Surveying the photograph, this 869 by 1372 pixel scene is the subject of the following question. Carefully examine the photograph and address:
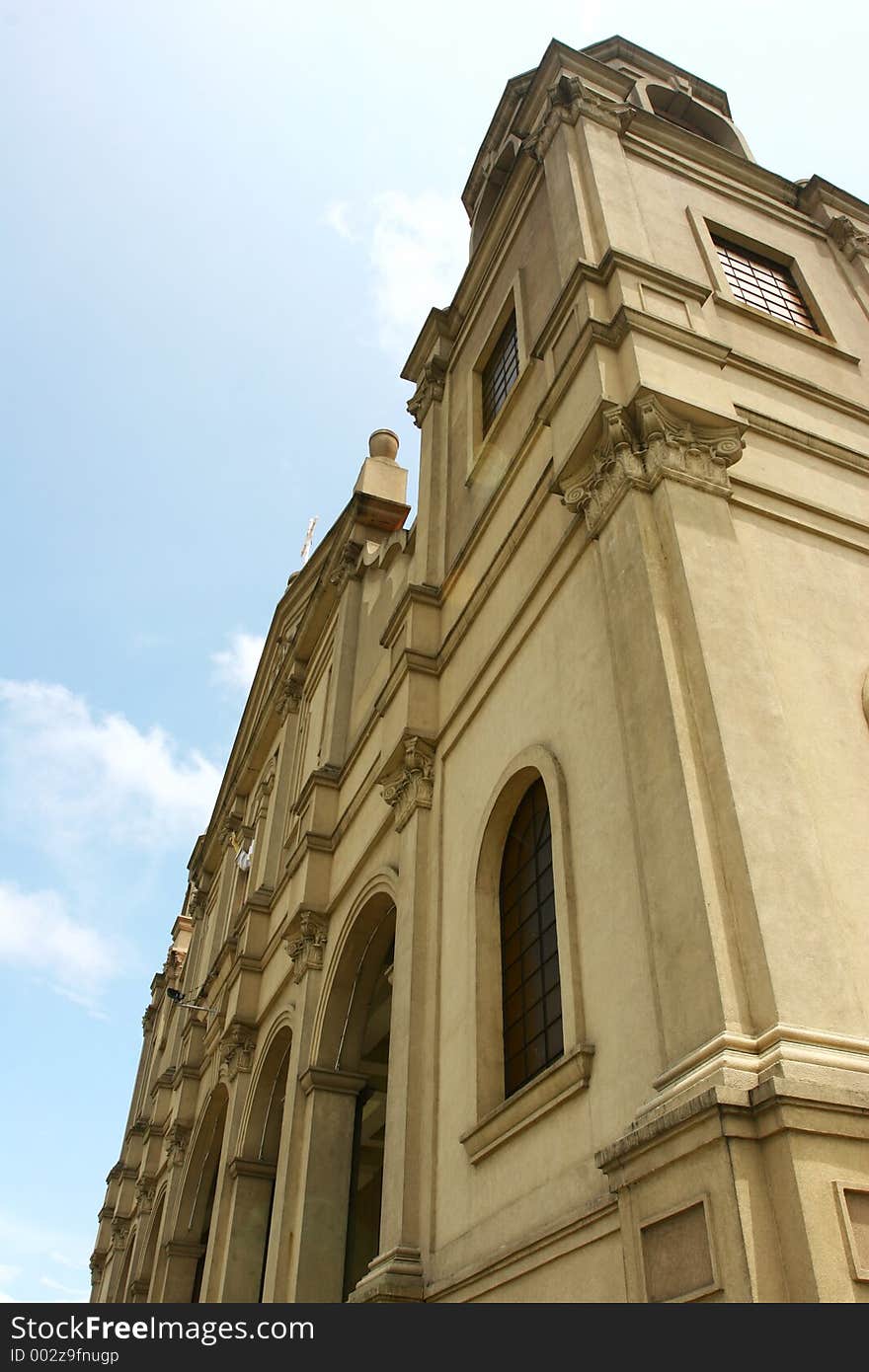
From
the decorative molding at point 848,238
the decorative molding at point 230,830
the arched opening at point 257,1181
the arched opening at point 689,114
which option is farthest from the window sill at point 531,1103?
the decorative molding at point 230,830

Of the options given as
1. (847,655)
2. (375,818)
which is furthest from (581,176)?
(375,818)

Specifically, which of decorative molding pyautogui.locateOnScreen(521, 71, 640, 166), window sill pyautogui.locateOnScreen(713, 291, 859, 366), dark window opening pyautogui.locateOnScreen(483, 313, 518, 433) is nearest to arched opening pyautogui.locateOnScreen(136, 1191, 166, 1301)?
dark window opening pyautogui.locateOnScreen(483, 313, 518, 433)

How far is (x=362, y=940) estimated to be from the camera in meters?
13.8

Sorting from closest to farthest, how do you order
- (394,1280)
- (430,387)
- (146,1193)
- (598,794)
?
(598,794)
(394,1280)
(430,387)
(146,1193)

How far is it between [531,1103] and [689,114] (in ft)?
54.7

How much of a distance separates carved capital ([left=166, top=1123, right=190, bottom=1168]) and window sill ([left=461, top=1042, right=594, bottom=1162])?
14.7 meters

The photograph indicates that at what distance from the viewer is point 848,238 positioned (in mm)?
14859

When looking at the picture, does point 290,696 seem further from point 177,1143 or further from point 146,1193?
point 146,1193

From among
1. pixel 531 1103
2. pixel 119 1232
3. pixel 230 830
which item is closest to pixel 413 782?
pixel 531 1103

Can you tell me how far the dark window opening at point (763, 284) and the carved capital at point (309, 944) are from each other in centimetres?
963

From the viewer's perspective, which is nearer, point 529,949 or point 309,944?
point 529,949

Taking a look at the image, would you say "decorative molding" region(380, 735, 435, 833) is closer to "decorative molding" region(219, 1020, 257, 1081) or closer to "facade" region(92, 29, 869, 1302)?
"facade" region(92, 29, 869, 1302)

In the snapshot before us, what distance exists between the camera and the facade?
18.1 ft
